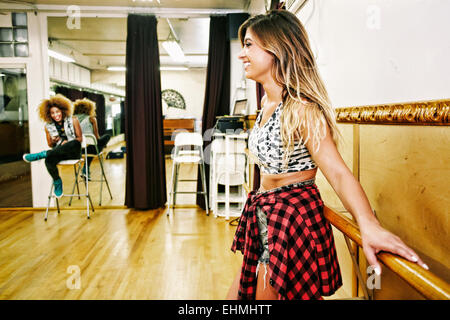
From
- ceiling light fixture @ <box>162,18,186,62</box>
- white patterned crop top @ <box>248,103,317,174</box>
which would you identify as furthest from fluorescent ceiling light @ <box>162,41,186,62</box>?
white patterned crop top @ <box>248,103,317,174</box>

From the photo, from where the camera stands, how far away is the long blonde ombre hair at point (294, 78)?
70cm

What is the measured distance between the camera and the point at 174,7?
3.92m

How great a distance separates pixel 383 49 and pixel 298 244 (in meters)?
0.76

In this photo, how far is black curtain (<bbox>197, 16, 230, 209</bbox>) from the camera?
3.93m

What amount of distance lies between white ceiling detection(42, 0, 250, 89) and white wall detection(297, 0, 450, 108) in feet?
8.54

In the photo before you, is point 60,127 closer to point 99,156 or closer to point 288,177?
point 99,156

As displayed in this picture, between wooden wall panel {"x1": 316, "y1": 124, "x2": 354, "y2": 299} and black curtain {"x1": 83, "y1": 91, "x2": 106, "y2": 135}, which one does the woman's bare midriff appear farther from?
black curtain {"x1": 83, "y1": 91, "x2": 106, "y2": 135}

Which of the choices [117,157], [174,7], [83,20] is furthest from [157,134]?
[117,157]

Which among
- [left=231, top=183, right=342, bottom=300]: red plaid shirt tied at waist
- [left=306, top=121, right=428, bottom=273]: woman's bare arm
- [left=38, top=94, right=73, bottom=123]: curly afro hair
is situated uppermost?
[left=38, top=94, right=73, bottom=123]: curly afro hair

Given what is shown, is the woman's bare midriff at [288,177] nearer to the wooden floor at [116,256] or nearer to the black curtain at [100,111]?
the wooden floor at [116,256]

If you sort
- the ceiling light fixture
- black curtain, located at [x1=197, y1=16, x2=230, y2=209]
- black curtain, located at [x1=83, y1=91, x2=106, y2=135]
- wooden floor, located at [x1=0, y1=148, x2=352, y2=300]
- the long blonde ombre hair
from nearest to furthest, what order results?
the long blonde ombre hair → wooden floor, located at [x1=0, y1=148, x2=352, y2=300] → black curtain, located at [x1=197, y1=16, x2=230, y2=209] → the ceiling light fixture → black curtain, located at [x1=83, y1=91, x2=106, y2=135]

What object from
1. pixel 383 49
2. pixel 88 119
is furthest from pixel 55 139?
pixel 383 49

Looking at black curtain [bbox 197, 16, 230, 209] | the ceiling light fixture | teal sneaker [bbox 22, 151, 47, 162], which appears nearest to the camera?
teal sneaker [bbox 22, 151, 47, 162]
